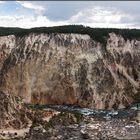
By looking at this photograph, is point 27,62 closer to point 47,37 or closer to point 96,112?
point 47,37

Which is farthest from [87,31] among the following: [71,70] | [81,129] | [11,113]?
[11,113]

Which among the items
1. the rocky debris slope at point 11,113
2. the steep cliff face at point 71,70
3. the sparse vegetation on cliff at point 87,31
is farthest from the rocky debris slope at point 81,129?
the sparse vegetation on cliff at point 87,31

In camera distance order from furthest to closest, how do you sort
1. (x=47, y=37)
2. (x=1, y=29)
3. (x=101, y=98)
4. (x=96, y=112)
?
(x=1, y=29) < (x=47, y=37) < (x=101, y=98) < (x=96, y=112)

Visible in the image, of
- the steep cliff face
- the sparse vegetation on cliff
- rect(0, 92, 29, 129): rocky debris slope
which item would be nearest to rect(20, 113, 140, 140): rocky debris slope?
rect(0, 92, 29, 129): rocky debris slope

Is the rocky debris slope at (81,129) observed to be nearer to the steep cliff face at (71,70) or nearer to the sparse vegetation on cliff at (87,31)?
the steep cliff face at (71,70)

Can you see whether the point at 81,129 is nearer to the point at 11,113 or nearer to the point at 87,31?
the point at 11,113

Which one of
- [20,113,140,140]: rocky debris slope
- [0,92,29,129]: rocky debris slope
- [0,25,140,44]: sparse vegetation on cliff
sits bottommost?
[20,113,140,140]: rocky debris slope

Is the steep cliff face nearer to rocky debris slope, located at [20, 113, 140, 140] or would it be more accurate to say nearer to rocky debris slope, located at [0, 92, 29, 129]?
rocky debris slope, located at [20, 113, 140, 140]

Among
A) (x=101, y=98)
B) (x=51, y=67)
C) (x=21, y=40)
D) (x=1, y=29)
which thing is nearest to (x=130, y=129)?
(x=101, y=98)
